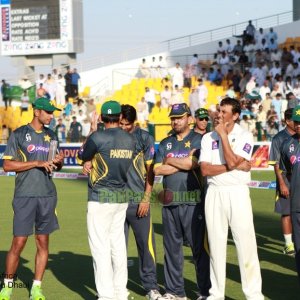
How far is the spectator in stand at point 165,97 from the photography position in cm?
3672

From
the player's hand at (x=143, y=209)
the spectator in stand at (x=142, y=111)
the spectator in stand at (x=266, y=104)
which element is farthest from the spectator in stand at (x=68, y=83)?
the player's hand at (x=143, y=209)

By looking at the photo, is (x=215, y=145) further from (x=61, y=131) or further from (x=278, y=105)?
(x=61, y=131)

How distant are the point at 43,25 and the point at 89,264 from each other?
3524cm

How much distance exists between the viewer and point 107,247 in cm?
888

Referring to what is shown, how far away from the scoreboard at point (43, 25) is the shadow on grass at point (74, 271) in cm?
3368

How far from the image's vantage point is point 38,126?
944cm

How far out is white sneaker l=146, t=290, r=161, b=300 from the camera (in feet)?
31.3

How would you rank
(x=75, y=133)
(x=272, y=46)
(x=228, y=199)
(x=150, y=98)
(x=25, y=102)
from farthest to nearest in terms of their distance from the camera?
(x=25, y=102)
(x=272, y=46)
(x=150, y=98)
(x=75, y=133)
(x=228, y=199)

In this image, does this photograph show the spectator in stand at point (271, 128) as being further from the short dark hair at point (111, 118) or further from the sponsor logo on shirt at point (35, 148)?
the short dark hair at point (111, 118)

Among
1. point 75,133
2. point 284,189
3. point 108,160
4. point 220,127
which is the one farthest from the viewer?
A: point 75,133

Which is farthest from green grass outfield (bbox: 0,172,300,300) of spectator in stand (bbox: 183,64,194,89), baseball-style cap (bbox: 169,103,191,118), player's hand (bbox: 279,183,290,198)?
spectator in stand (bbox: 183,64,194,89)

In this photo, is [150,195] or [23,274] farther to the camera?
[23,274]

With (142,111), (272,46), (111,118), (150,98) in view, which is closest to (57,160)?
(111,118)

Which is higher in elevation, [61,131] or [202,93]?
[202,93]
